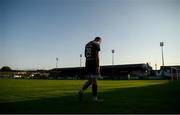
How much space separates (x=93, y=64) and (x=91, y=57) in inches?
9.6

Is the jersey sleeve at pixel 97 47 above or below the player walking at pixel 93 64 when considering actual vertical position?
above

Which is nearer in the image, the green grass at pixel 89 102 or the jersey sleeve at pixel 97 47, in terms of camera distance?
the green grass at pixel 89 102

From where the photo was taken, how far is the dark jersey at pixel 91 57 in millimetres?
7883

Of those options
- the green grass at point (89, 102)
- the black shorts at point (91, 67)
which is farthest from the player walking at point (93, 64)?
the green grass at point (89, 102)

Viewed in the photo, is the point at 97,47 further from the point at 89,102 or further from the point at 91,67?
the point at 89,102

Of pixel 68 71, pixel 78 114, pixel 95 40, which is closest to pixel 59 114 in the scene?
pixel 78 114

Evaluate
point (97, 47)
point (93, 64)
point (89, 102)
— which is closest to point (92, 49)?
point (97, 47)

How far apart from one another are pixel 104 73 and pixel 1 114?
89390 mm

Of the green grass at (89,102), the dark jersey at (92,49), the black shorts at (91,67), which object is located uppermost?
the dark jersey at (92,49)

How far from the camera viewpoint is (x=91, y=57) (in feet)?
26.2

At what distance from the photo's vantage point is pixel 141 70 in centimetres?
7931

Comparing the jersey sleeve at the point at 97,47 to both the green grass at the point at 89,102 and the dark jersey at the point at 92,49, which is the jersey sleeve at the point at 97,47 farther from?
the green grass at the point at 89,102

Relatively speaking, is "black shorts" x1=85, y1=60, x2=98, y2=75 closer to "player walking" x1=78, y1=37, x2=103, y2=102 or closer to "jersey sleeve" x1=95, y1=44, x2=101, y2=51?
"player walking" x1=78, y1=37, x2=103, y2=102

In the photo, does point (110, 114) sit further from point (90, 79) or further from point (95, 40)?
point (95, 40)
